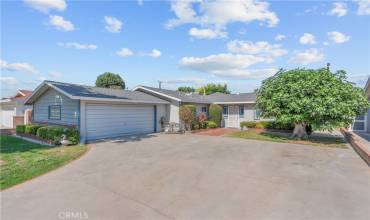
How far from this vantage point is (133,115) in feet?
50.5

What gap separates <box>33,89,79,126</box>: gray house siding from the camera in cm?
1244

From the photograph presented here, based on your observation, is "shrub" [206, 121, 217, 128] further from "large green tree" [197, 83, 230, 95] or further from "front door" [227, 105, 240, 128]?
"large green tree" [197, 83, 230, 95]

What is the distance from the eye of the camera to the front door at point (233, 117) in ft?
70.3

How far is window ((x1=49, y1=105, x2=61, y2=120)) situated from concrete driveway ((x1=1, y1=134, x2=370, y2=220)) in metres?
6.99

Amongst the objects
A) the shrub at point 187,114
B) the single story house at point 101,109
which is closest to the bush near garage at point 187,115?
the shrub at point 187,114

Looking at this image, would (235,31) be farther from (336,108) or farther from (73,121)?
(73,121)

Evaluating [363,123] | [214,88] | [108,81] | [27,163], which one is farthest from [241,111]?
[214,88]

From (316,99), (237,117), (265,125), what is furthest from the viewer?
(237,117)

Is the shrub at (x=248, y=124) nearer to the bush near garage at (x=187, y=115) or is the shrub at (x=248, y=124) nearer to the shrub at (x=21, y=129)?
the bush near garage at (x=187, y=115)

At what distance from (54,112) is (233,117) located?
15.5m

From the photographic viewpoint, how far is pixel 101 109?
1325 centimetres

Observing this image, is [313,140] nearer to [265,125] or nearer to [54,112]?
[265,125]

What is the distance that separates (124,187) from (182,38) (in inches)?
591

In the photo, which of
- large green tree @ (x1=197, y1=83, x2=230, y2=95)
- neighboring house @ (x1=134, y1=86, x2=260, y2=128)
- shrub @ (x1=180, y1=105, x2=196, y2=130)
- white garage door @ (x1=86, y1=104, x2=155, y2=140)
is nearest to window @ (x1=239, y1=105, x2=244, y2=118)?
neighboring house @ (x1=134, y1=86, x2=260, y2=128)
